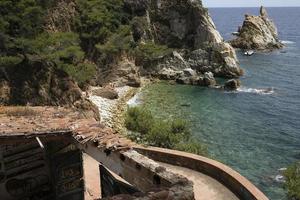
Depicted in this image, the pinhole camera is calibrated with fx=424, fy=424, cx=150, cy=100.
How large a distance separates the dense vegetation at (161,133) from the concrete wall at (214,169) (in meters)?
7.84

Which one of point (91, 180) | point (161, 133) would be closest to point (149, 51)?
point (161, 133)

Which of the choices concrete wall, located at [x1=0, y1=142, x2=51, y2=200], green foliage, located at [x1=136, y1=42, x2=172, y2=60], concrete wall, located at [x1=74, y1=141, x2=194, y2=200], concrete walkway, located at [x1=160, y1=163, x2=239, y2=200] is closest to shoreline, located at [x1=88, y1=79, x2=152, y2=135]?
green foliage, located at [x1=136, y1=42, x2=172, y2=60]

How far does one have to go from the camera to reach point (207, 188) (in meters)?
16.9

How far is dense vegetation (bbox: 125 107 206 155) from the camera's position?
28517 mm

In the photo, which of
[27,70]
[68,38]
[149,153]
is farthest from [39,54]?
[149,153]

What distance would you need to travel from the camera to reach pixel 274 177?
32375 millimetres

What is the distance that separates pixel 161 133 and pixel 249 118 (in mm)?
22112

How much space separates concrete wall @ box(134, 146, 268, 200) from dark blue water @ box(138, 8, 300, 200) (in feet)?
43.1

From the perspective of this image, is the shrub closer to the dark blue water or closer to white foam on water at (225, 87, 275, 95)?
the dark blue water

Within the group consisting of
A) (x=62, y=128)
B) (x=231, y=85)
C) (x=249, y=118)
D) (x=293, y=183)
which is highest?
(x=62, y=128)

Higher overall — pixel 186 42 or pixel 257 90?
pixel 186 42

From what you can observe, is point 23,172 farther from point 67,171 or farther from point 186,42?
point 186,42

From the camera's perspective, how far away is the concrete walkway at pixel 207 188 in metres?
16.2

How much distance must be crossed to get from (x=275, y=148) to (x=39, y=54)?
82.4ft
